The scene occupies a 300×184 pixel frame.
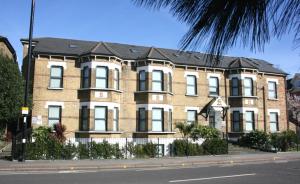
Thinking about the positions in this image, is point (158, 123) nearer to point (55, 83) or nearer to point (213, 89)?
point (213, 89)

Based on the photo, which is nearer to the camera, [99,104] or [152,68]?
[99,104]

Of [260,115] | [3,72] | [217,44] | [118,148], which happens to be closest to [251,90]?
[260,115]

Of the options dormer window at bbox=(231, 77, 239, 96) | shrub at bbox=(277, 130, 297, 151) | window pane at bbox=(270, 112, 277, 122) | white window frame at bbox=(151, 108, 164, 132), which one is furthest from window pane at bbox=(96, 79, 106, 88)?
window pane at bbox=(270, 112, 277, 122)

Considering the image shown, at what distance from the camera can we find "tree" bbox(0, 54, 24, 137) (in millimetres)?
25266

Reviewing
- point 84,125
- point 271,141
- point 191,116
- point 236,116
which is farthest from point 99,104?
point 271,141

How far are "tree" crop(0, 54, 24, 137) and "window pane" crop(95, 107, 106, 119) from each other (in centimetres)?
536

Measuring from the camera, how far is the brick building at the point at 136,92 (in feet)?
94.4

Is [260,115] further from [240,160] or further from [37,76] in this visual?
[37,76]

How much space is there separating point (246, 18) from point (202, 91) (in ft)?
104

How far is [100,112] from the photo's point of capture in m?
28.7

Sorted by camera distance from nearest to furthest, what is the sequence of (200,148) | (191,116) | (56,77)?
(200,148) → (56,77) → (191,116)

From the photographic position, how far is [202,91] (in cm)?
3391

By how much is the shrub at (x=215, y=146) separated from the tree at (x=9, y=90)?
1311cm

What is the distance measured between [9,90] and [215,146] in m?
14.7
